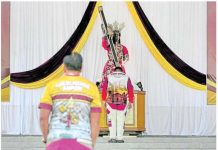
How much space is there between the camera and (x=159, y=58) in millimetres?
11125

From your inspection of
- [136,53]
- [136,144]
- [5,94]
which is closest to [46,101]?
[136,144]

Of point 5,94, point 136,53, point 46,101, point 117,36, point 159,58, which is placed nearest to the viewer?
point 46,101

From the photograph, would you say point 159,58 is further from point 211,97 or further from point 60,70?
point 60,70

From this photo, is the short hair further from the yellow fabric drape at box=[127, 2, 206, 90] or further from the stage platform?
the yellow fabric drape at box=[127, 2, 206, 90]

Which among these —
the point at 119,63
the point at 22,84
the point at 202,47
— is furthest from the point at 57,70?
the point at 202,47

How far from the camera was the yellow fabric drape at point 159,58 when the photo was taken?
36.2ft

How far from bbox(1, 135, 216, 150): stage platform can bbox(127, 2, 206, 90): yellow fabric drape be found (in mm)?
1959

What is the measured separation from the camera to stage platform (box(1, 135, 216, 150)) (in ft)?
28.6

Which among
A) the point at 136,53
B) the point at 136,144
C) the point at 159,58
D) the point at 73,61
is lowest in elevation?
the point at 136,144

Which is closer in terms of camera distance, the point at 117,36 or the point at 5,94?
the point at 117,36

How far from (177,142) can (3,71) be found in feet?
12.6

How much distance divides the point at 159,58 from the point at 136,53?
1.66 ft

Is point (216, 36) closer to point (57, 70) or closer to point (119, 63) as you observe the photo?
point (119, 63)

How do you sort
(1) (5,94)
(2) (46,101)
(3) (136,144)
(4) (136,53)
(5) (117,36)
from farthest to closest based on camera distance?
(4) (136,53), (1) (5,94), (5) (117,36), (3) (136,144), (2) (46,101)
